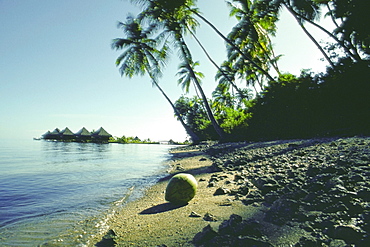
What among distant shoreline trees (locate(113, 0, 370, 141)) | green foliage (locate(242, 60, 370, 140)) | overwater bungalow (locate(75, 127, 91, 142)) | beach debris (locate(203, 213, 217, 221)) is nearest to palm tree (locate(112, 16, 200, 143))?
distant shoreline trees (locate(113, 0, 370, 141))

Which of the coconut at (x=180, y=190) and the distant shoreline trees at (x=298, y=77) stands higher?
the distant shoreline trees at (x=298, y=77)

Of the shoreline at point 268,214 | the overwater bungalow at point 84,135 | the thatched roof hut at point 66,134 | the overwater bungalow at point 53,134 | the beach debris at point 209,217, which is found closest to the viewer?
the shoreline at point 268,214

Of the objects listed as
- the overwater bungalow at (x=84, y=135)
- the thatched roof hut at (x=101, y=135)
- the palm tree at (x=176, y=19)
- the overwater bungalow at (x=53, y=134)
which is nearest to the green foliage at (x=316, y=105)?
the palm tree at (x=176, y=19)

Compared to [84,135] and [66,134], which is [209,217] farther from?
[66,134]

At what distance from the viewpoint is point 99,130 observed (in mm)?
49125

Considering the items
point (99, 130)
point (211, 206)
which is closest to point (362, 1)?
point (211, 206)

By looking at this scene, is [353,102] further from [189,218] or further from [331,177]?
[189,218]

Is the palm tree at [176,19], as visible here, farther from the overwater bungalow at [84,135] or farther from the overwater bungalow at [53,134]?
the overwater bungalow at [53,134]

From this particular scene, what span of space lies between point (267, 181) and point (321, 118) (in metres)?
10.1

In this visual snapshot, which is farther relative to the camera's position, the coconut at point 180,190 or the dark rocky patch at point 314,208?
the coconut at point 180,190

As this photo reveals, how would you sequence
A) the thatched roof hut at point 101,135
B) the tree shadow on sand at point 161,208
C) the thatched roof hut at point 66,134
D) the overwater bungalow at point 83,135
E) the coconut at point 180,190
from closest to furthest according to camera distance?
the tree shadow on sand at point 161,208 < the coconut at point 180,190 < the thatched roof hut at point 101,135 < the overwater bungalow at point 83,135 < the thatched roof hut at point 66,134

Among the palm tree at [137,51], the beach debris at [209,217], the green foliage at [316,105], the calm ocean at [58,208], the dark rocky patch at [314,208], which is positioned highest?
the palm tree at [137,51]

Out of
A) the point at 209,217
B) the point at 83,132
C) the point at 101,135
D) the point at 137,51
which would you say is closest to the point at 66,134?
the point at 83,132

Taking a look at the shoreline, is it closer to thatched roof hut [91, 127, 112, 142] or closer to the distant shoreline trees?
the distant shoreline trees
